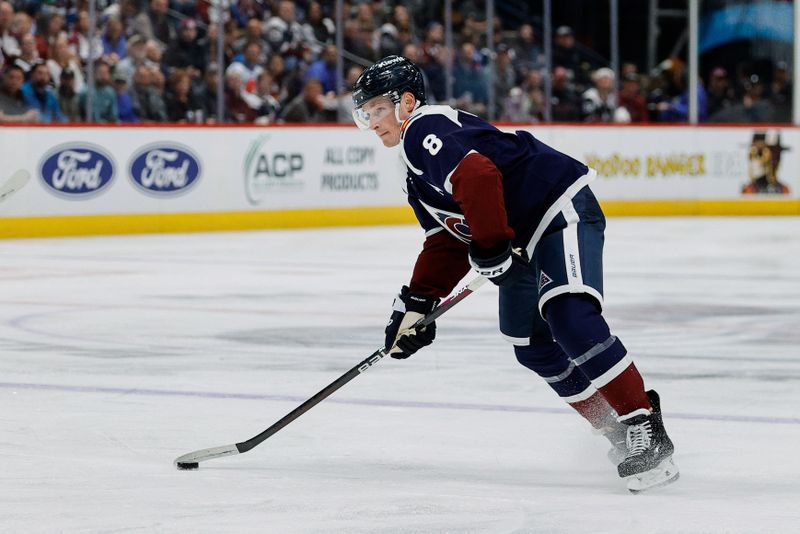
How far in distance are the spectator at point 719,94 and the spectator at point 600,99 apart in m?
1.11

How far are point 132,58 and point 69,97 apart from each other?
0.62m

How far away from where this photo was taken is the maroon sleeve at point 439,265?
3523 millimetres

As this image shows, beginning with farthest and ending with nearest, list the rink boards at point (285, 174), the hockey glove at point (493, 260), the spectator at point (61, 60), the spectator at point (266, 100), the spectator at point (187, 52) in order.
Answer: the spectator at point (266, 100)
the spectator at point (187, 52)
the rink boards at point (285, 174)
the spectator at point (61, 60)
the hockey glove at point (493, 260)

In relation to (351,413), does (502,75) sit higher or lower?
higher

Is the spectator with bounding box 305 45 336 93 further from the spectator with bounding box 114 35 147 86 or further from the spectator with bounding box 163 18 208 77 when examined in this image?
the spectator with bounding box 114 35 147 86

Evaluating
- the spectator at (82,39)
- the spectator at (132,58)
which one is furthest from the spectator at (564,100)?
the spectator at (82,39)

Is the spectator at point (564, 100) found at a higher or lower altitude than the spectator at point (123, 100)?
lower

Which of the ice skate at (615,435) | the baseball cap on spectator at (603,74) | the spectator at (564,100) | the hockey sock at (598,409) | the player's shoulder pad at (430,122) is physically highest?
the player's shoulder pad at (430,122)

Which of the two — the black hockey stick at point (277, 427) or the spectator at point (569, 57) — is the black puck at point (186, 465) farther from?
the spectator at point (569, 57)

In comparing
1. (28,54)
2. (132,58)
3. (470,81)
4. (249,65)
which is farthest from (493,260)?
(470,81)

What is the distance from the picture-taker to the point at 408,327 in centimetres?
350

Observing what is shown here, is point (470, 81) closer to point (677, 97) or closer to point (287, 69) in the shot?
point (287, 69)

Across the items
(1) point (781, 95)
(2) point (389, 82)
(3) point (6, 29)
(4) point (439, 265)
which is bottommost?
(1) point (781, 95)

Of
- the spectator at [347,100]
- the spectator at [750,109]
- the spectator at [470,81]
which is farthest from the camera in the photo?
the spectator at [750,109]
